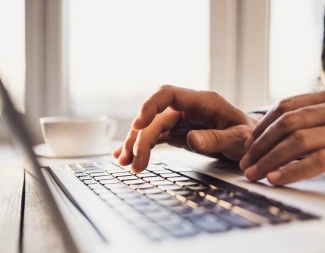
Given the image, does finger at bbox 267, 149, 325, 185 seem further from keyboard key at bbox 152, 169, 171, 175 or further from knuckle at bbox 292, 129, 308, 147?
keyboard key at bbox 152, 169, 171, 175

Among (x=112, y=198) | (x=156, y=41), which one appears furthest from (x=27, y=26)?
(x=112, y=198)

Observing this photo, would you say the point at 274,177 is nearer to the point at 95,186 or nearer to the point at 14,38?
the point at 95,186

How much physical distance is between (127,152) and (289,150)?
22 centimetres

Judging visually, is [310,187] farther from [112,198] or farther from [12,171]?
[12,171]

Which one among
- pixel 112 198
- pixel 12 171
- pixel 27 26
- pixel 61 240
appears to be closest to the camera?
pixel 61 240

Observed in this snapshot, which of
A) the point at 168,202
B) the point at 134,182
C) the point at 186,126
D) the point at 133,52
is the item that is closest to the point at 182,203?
the point at 168,202

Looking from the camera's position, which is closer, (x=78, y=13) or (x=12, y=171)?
(x=12, y=171)

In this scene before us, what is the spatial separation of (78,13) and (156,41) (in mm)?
230

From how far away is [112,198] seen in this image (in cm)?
39

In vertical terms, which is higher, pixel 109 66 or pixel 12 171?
pixel 109 66

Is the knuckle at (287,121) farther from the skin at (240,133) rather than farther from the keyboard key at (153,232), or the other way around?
the keyboard key at (153,232)

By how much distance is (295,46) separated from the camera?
1.25 m

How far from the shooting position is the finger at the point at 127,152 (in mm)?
576

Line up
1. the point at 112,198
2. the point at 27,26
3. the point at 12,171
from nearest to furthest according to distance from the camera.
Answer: the point at 112,198 → the point at 12,171 → the point at 27,26
